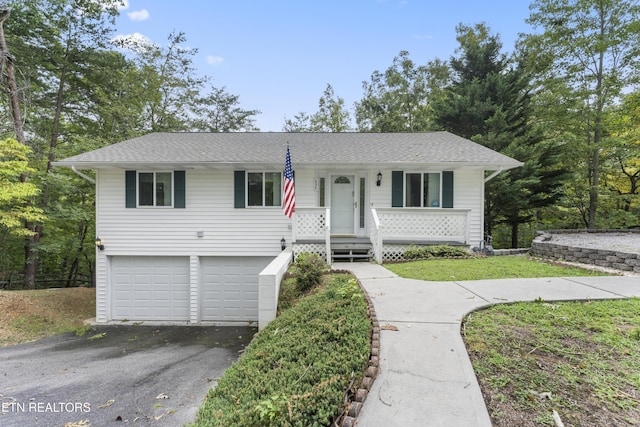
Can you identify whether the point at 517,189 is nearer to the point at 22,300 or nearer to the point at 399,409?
the point at 399,409

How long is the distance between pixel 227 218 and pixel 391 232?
512 centimetres

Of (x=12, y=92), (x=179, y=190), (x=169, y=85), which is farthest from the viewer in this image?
(x=169, y=85)

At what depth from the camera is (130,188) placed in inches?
354

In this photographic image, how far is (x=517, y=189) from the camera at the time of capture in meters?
12.0

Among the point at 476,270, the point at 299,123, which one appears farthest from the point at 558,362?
the point at 299,123

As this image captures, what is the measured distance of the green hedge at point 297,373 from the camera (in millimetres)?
2123

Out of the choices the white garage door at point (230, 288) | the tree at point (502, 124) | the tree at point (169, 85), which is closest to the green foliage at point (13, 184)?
the white garage door at point (230, 288)

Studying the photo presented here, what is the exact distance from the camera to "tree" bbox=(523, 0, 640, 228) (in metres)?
12.2

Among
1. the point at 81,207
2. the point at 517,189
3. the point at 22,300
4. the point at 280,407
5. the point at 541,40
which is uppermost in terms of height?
the point at 541,40

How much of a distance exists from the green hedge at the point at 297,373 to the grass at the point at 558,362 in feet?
3.65

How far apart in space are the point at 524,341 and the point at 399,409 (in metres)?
1.90

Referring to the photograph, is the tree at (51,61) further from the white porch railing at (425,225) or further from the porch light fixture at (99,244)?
the white porch railing at (425,225)

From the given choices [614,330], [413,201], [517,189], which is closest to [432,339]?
[614,330]

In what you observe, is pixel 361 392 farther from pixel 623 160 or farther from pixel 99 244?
pixel 623 160
